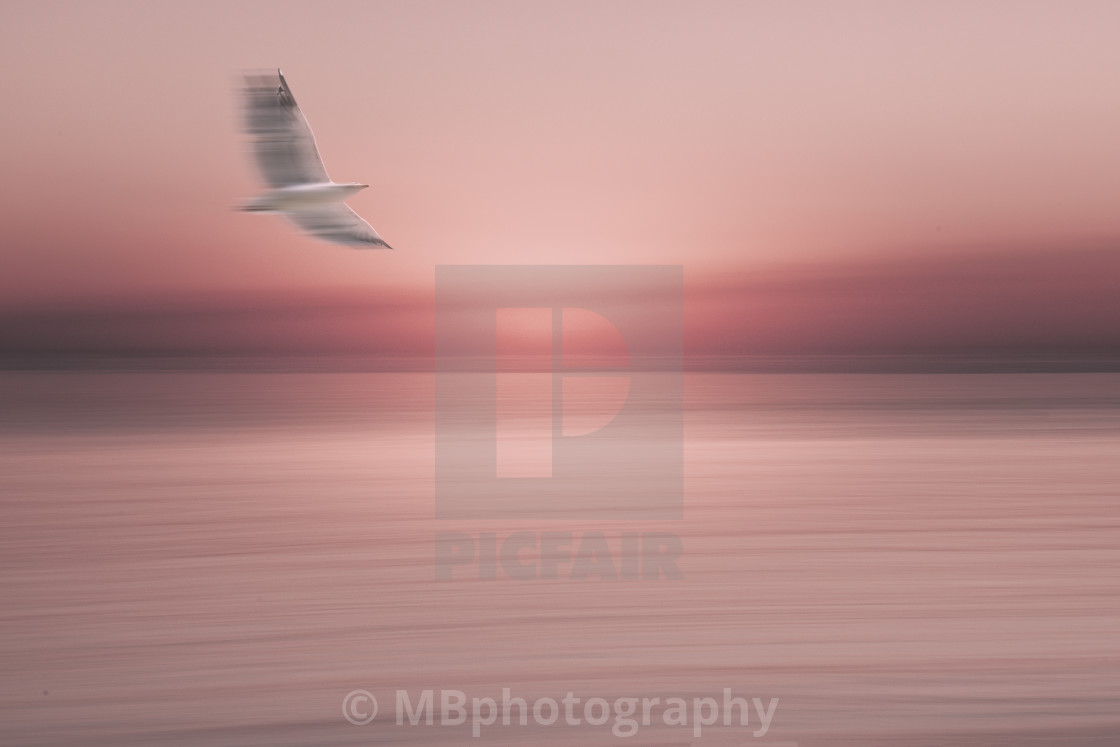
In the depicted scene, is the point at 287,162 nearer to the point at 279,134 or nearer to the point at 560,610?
the point at 279,134

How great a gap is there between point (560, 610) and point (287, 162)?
10.9ft

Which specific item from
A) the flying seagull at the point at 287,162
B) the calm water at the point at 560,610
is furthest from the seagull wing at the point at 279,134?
the calm water at the point at 560,610

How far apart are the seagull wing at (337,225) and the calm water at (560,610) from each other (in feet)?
6.86

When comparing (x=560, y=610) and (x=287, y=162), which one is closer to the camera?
(x=560, y=610)

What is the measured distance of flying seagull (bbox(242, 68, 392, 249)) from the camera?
541cm

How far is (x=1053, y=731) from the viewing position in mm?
2924

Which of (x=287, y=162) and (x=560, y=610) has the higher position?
(x=287, y=162)

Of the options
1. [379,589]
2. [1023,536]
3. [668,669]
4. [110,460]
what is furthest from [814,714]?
[110,460]

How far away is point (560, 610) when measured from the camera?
4.36 meters

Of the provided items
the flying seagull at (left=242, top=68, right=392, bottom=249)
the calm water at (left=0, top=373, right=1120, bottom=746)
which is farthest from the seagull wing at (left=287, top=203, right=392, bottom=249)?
the calm water at (left=0, top=373, right=1120, bottom=746)

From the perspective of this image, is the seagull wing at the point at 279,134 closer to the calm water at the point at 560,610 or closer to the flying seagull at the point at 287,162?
the flying seagull at the point at 287,162

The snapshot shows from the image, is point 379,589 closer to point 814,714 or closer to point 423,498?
point 814,714

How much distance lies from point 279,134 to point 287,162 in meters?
0.19

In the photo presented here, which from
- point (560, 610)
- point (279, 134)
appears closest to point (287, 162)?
point (279, 134)
